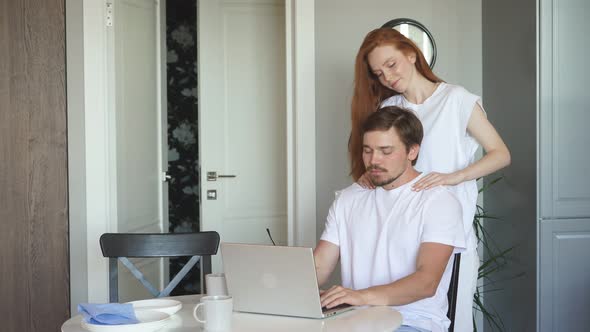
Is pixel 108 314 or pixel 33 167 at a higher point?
pixel 33 167

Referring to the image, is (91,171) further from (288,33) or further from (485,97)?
(485,97)

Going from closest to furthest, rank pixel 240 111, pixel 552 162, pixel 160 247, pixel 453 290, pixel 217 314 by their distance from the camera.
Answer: pixel 217 314 < pixel 453 290 < pixel 160 247 < pixel 552 162 < pixel 240 111

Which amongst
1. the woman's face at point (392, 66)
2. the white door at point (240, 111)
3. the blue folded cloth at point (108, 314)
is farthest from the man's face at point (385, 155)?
the white door at point (240, 111)

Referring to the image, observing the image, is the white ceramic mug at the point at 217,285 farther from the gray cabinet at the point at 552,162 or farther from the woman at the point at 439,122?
the gray cabinet at the point at 552,162

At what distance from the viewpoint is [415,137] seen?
7.57 feet

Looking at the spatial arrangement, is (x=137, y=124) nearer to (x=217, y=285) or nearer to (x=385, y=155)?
(x=385, y=155)

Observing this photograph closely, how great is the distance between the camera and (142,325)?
1760mm

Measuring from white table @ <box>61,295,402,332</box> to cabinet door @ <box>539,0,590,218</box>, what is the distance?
164cm

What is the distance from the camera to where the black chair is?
2551 mm

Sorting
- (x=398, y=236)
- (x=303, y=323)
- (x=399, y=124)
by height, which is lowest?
(x=303, y=323)

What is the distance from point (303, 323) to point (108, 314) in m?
0.49

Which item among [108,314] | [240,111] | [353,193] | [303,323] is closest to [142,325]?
[108,314]

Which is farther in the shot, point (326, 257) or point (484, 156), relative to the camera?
point (484, 156)

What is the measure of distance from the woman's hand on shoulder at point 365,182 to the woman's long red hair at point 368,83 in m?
0.19
